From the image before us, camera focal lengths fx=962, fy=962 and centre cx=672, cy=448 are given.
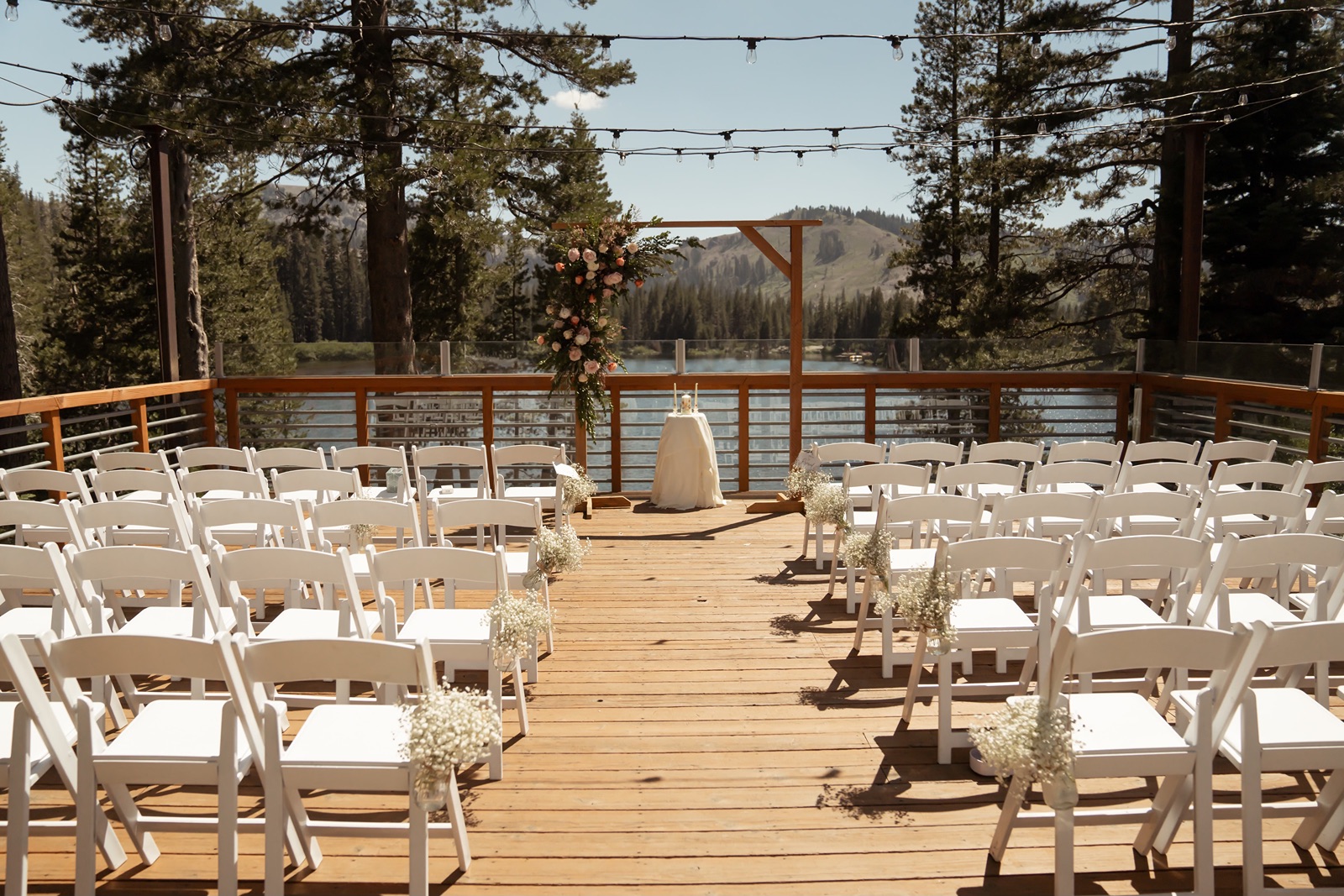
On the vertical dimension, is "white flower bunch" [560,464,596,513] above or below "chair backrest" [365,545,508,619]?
below

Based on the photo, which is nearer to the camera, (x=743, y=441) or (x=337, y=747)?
(x=337, y=747)

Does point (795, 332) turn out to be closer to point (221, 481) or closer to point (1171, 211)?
point (221, 481)

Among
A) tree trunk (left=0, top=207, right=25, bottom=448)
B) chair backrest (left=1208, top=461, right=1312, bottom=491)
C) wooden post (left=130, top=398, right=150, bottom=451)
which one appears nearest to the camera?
chair backrest (left=1208, top=461, right=1312, bottom=491)

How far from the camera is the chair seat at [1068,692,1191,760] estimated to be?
2.52 metres

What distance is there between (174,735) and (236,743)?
37 cm

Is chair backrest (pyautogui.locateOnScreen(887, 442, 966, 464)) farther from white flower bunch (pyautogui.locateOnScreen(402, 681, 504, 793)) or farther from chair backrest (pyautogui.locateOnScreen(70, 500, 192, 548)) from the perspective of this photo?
white flower bunch (pyautogui.locateOnScreen(402, 681, 504, 793))

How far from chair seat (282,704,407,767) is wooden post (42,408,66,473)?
5.06 metres

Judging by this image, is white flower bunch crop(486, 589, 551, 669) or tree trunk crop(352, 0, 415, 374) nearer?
white flower bunch crop(486, 589, 551, 669)

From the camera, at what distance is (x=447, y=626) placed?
3.72 metres

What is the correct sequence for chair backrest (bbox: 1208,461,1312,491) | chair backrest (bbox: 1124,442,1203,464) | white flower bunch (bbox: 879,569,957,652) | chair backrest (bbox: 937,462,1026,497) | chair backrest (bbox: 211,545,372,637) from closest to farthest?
chair backrest (bbox: 211,545,372,637)
white flower bunch (bbox: 879,569,957,652)
chair backrest (bbox: 1208,461,1312,491)
chair backrest (bbox: 937,462,1026,497)
chair backrest (bbox: 1124,442,1203,464)

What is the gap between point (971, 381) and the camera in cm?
1042

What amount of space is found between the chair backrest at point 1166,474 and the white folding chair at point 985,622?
6.13ft

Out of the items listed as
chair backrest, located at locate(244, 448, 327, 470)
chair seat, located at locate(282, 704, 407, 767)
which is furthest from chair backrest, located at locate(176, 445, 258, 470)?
chair seat, located at locate(282, 704, 407, 767)

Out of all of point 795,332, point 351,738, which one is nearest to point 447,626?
point 351,738
